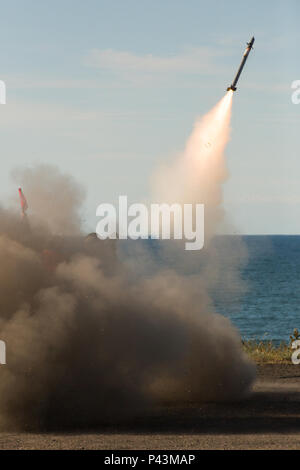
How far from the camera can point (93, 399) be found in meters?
16.8

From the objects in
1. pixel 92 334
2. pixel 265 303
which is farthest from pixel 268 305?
pixel 92 334

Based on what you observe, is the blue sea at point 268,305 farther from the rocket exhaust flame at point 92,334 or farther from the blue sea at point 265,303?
the rocket exhaust flame at point 92,334

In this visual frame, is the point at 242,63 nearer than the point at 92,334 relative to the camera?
No

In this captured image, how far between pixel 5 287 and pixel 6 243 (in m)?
1.11

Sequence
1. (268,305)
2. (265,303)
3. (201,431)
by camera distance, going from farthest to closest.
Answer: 1. (265,303)
2. (268,305)
3. (201,431)

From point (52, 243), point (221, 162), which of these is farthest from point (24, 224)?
point (221, 162)

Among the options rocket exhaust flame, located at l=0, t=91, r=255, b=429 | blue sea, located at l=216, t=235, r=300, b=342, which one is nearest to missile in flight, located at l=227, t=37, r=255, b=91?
rocket exhaust flame, located at l=0, t=91, r=255, b=429

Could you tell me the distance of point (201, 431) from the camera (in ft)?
51.3

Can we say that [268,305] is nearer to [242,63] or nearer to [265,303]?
[265,303]

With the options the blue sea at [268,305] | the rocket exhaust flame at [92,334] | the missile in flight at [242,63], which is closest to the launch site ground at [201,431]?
the rocket exhaust flame at [92,334]

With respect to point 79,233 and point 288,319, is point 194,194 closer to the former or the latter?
point 79,233

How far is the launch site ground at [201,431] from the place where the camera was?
14.3 meters

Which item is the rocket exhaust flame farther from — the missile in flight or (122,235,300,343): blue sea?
the missile in flight

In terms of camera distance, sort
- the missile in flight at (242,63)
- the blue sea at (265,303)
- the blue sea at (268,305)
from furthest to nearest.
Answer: the blue sea at (268,305)
the blue sea at (265,303)
the missile in flight at (242,63)
